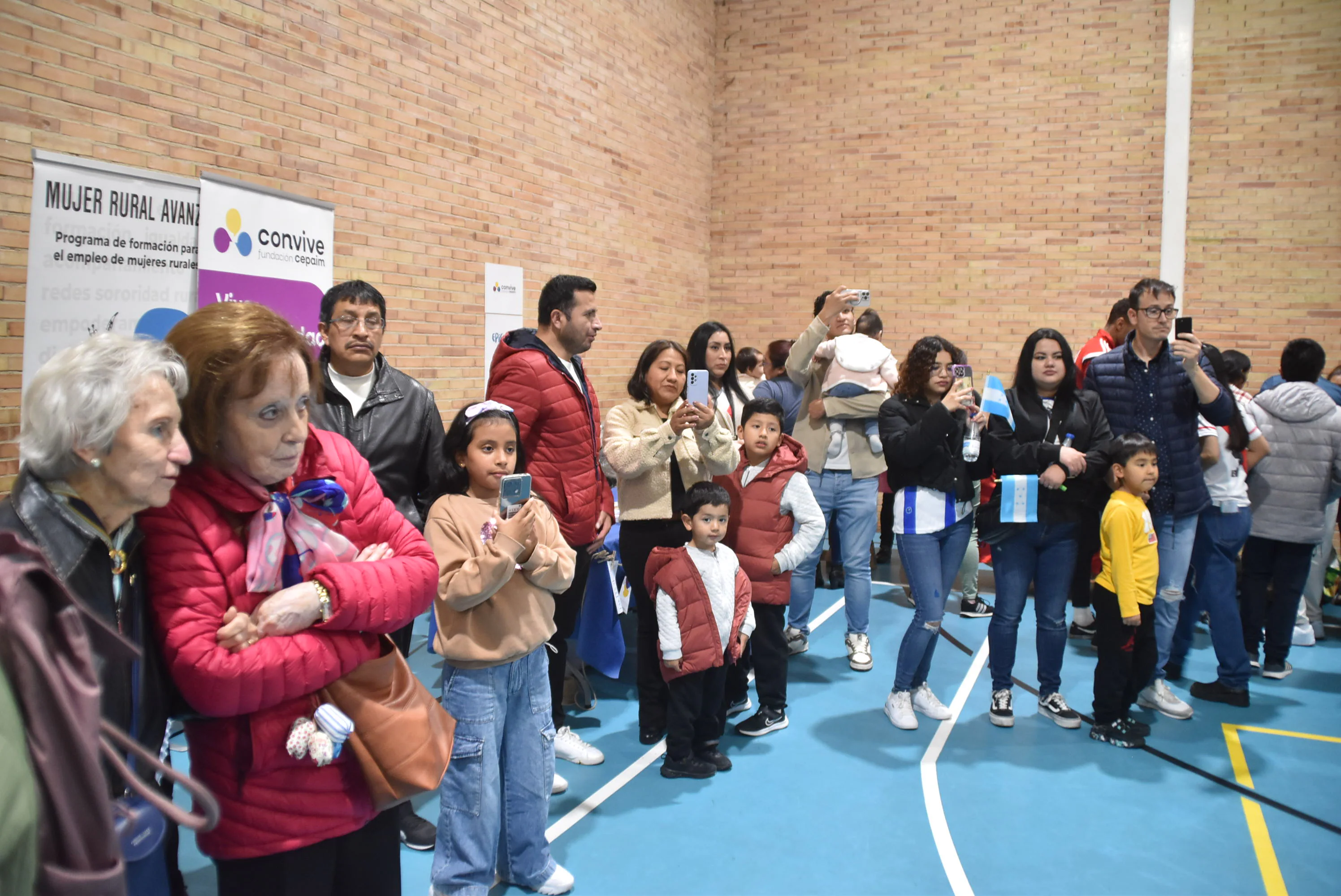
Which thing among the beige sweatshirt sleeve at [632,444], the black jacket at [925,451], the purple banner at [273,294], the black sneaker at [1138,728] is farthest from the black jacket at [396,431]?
the black sneaker at [1138,728]

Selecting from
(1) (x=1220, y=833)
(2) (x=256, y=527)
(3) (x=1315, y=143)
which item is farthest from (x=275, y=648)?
(3) (x=1315, y=143)

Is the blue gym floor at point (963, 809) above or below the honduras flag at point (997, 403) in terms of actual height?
below

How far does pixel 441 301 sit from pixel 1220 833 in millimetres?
5969

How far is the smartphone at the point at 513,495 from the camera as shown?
8.79 feet

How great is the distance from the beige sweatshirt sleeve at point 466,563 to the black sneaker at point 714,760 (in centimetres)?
189

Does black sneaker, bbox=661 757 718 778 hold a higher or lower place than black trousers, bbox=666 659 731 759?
lower

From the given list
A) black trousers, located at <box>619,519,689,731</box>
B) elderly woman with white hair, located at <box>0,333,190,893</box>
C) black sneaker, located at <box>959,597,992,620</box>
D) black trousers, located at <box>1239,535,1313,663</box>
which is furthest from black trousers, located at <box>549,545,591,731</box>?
black trousers, located at <box>1239,535,1313,663</box>

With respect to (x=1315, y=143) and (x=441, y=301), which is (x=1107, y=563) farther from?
(x=1315, y=143)

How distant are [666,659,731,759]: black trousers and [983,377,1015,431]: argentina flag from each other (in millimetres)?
1951

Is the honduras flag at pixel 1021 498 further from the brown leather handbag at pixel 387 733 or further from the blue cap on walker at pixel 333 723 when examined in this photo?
the blue cap on walker at pixel 333 723

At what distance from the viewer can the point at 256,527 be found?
1767 millimetres

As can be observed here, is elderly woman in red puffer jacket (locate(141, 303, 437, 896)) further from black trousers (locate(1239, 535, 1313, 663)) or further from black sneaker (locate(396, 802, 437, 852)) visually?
black trousers (locate(1239, 535, 1313, 663))

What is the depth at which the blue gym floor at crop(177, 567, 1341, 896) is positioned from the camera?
337cm

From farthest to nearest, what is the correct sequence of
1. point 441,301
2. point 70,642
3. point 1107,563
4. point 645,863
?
point 441,301
point 1107,563
point 645,863
point 70,642
